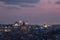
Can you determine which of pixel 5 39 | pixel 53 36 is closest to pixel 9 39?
pixel 5 39

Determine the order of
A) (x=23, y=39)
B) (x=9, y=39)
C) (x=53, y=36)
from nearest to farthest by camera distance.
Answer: (x=53, y=36) → (x=23, y=39) → (x=9, y=39)

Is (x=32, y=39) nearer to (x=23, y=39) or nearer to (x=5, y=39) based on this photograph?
(x=23, y=39)

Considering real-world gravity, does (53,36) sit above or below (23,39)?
above

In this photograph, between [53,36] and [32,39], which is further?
[32,39]

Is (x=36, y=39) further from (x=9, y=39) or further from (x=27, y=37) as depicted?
(x=9, y=39)

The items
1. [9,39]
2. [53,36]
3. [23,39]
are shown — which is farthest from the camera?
[9,39]

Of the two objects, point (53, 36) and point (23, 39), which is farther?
point (23, 39)

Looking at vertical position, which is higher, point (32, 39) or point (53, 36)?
point (53, 36)

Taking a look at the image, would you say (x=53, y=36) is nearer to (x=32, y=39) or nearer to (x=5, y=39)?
(x=32, y=39)

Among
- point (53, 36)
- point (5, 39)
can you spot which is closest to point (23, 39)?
point (5, 39)
